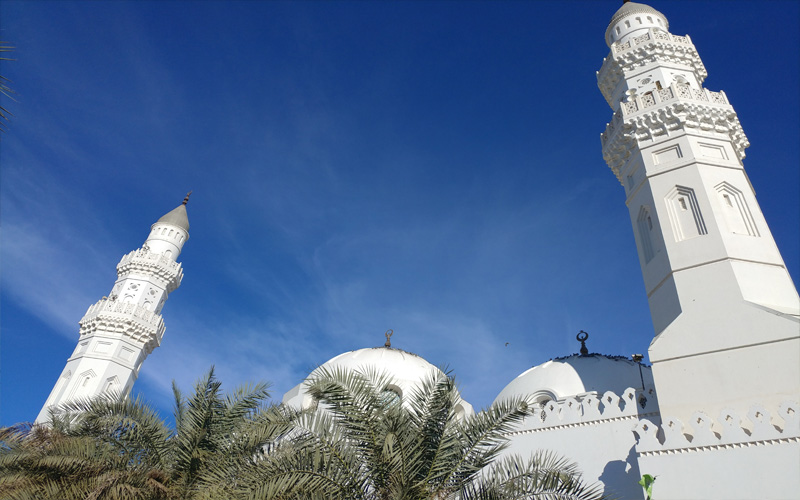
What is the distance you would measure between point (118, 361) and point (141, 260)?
15.3ft

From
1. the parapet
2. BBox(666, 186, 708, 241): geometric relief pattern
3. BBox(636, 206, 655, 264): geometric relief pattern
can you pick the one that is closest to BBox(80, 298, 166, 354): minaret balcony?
BBox(636, 206, 655, 264): geometric relief pattern

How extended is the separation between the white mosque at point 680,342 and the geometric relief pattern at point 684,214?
30 millimetres

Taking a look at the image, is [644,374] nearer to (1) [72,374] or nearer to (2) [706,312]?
(2) [706,312]

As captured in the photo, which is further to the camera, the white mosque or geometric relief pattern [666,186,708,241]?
geometric relief pattern [666,186,708,241]

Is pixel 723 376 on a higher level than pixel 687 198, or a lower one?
lower

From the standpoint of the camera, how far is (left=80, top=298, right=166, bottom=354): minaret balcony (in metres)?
21.6

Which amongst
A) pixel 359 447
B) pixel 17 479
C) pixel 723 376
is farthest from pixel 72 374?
pixel 723 376

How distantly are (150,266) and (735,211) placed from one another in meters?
21.8

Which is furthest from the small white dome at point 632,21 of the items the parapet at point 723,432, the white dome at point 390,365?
the parapet at point 723,432

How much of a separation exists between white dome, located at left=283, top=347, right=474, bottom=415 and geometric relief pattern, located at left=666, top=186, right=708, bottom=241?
26.1 feet

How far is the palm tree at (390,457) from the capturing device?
715cm

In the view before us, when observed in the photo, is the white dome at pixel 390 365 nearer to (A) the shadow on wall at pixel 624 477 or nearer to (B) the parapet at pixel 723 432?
(A) the shadow on wall at pixel 624 477

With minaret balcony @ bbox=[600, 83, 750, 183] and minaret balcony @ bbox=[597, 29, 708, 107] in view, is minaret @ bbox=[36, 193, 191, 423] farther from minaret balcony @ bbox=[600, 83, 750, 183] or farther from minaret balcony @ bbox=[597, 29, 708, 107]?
minaret balcony @ bbox=[597, 29, 708, 107]

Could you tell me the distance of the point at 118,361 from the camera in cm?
2120
